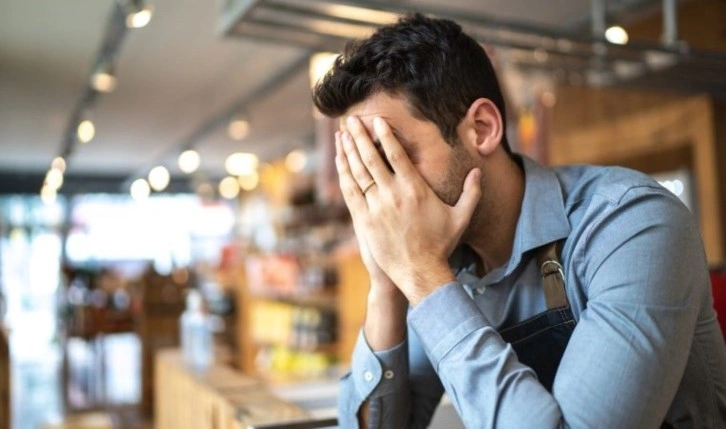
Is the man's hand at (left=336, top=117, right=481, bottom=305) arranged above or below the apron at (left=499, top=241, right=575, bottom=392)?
above

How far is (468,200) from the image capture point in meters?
1.23

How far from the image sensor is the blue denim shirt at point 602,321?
3.31ft

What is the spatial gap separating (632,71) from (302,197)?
23.0 feet

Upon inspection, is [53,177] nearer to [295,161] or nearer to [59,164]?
[59,164]

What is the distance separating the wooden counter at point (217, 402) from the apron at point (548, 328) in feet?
1.98

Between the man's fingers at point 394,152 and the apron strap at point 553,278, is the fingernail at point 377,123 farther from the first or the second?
the apron strap at point 553,278

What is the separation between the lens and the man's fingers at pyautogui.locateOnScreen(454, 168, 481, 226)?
47.9 inches

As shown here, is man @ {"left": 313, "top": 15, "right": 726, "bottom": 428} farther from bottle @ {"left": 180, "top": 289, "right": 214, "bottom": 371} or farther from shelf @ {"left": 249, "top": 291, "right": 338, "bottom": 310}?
shelf @ {"left": 249, "top": 291, "right": 338, "bottom": 310}

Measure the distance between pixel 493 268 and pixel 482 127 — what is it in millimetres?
289

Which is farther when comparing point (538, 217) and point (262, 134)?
point (262, 134)

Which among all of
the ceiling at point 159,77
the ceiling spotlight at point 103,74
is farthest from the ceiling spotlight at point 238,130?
the ceiling spotlight at point 103,74

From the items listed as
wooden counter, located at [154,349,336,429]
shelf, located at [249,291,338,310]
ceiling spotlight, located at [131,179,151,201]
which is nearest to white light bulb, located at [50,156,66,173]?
ceiling spotlight, located at [131,179,151,201]

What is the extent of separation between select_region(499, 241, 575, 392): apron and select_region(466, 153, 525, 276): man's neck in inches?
3.7

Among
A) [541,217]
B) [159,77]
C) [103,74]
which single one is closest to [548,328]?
Result: [541,217]
